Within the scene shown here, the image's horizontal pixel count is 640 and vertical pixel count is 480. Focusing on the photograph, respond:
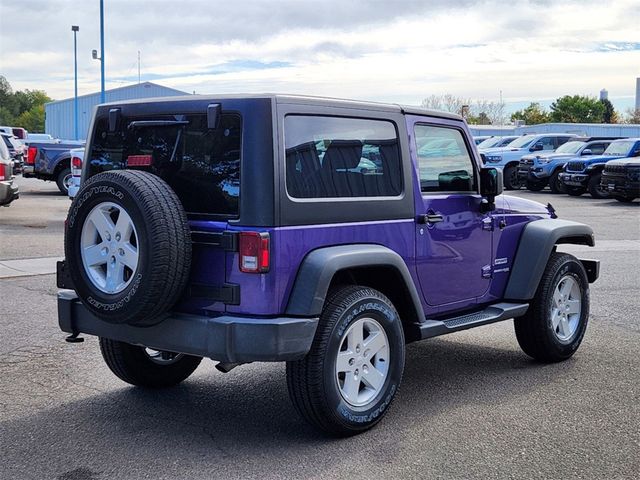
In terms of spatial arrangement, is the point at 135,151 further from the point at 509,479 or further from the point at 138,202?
the point at 509,479

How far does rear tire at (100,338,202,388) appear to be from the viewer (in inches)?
218

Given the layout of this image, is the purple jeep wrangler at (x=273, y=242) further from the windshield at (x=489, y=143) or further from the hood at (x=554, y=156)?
the windshield at (x=489, y=143)

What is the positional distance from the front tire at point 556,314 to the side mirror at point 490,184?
2.72 feet

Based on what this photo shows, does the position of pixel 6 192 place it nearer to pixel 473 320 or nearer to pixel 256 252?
pixel 473 320

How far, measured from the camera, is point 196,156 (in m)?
4.71

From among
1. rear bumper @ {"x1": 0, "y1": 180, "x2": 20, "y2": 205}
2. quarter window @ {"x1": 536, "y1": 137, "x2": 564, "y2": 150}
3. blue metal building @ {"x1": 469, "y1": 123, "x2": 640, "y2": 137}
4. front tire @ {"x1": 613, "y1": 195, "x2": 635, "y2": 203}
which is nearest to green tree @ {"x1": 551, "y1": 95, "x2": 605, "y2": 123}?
blue metal building @ {"x1": 469, "y1": 123, "x2": 640, "y2": 137}

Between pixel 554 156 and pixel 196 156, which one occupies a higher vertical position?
pixel 554 156

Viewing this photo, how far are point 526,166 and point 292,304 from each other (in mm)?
24043

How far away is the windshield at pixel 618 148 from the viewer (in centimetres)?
2456

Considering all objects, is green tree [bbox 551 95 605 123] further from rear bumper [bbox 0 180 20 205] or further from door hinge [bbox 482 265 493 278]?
door hinge [bbox 482 265 493 278]

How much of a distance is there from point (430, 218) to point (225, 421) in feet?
5.96

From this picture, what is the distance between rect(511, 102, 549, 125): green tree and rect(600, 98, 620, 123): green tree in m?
5.68

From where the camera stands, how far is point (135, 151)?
504 centimetres

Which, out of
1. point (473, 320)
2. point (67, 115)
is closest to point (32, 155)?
point (473, 320)
